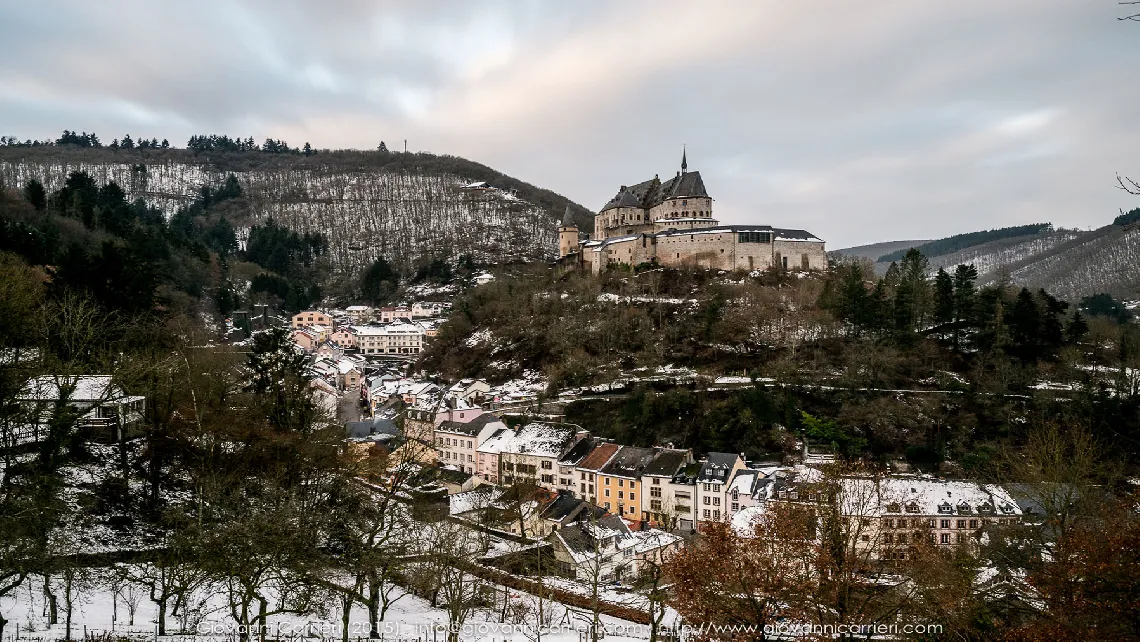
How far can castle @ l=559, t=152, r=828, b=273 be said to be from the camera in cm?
6650

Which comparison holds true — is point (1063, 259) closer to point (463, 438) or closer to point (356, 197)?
point (463, 438)

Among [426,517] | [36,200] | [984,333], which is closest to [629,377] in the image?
[984,333]

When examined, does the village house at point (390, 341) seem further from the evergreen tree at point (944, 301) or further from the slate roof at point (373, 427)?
the evergreen tree at point (944, 301)

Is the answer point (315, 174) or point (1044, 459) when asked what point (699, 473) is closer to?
point (1044, 459)

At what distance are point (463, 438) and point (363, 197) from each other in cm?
14484

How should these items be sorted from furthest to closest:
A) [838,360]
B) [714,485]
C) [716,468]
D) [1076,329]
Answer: [838,360], [1076,329], [716,468], [714,485]

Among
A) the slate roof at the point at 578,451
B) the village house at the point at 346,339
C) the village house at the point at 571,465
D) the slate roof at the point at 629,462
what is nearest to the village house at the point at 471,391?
the slate roof at the point at 578,451

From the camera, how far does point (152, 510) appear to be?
21.6 metres

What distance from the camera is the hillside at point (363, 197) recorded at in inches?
5640

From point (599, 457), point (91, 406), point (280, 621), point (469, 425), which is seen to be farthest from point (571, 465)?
point (91, 406)

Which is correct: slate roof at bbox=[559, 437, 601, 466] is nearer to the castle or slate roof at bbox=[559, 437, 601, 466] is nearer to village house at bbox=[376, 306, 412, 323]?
the castle

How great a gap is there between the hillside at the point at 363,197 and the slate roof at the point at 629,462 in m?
88.4

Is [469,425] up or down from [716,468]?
up

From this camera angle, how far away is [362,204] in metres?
171
